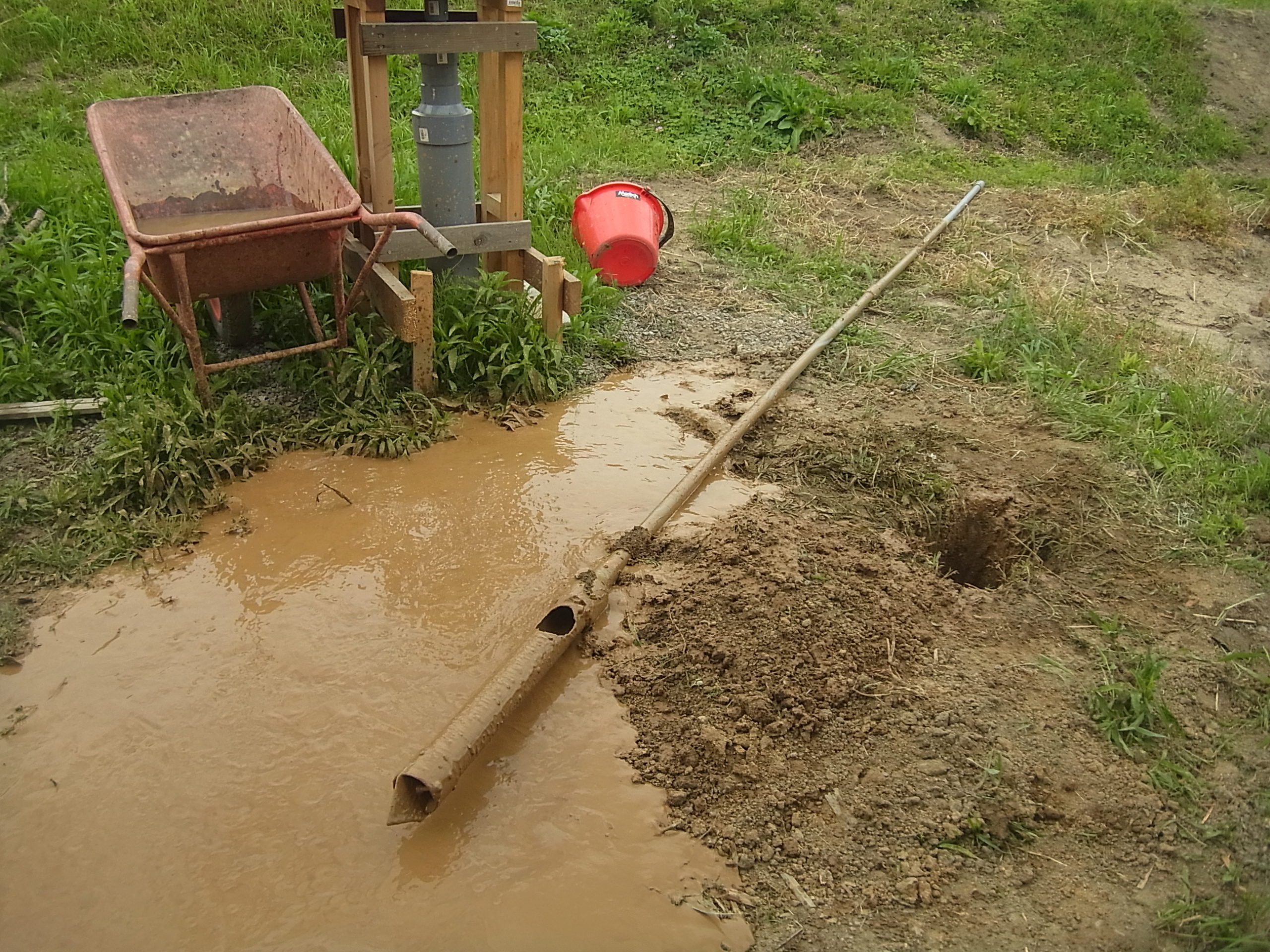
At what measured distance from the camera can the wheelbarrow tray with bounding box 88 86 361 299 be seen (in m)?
4.16

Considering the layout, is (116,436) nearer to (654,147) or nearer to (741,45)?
(654,147)

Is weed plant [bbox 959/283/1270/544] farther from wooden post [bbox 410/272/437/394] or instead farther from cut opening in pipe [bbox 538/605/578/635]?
wooden post [bbox 410/272/437/394]

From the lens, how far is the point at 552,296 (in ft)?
17.0

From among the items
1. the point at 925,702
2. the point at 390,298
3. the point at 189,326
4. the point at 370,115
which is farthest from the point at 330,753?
the point at 370,115

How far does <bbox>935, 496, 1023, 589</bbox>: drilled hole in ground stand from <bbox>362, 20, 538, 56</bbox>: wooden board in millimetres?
3006

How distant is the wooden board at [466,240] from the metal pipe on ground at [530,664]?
156cm

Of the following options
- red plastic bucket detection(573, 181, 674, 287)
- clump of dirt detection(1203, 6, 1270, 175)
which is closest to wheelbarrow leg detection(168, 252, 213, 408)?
red plastic bucket detection(573, 181, 674, 287)

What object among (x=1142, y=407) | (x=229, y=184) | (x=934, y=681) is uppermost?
(x=229, y=184)

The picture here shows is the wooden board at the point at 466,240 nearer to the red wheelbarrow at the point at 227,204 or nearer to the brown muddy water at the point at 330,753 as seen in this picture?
the red wheelbarrow at the point at 227,204

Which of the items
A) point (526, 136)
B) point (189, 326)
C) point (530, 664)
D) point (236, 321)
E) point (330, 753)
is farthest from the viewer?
point (526, 136)

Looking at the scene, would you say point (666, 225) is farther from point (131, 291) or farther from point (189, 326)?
point (131, 291)

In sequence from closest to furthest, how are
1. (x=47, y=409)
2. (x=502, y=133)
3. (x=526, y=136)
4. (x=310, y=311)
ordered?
1. (x=47, y=409)
2. (x=310, y=311)
3. (x=502, y=133)
4. (x=526, y=136)

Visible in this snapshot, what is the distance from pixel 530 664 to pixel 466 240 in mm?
2718

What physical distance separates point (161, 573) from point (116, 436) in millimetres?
792
